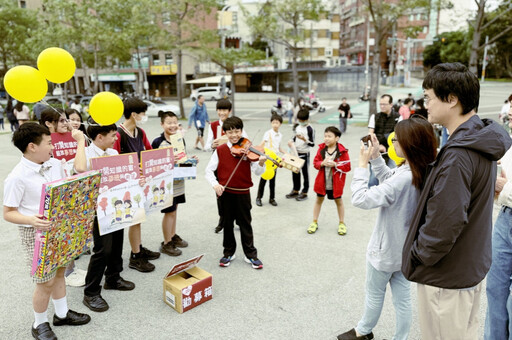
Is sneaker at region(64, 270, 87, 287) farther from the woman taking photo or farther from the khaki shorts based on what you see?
the woman taking photo

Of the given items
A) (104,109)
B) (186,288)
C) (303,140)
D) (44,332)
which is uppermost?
(104,109)

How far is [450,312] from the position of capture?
1.86m

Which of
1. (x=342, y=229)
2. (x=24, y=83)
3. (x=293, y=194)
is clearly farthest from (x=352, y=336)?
(x=293, y=194)

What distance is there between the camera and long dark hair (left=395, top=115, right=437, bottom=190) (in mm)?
2082

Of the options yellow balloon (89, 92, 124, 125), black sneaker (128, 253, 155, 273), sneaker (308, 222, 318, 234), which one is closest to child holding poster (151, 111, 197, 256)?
black sneaker (128, 253, 155, 273)

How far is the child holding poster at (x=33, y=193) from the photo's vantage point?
261 cm

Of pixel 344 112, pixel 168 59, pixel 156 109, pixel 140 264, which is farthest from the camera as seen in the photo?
pixel 168 59

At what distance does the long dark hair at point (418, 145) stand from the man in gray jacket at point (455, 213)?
9.0 inches

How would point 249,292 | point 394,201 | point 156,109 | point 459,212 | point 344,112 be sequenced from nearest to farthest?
point 459,212 < point 394,201 < point 249,292 < point 344,112 < point 156,109

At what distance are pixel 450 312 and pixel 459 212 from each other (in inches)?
22.9

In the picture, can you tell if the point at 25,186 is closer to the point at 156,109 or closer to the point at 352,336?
the point at 352,336

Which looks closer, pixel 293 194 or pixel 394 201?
pixel 394 201

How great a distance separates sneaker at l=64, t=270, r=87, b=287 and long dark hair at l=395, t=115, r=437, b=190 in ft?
11.4

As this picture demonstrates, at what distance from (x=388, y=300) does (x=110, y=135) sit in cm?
312
